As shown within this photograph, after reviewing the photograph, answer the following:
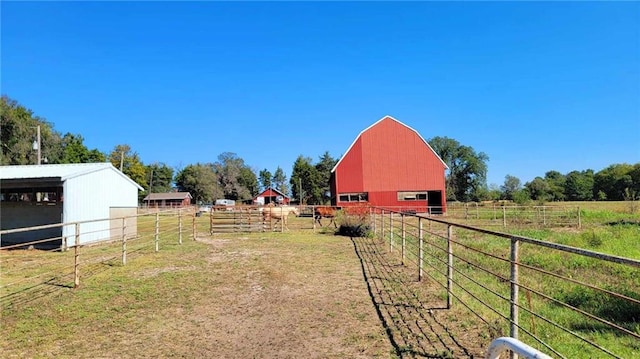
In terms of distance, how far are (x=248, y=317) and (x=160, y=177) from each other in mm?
80102

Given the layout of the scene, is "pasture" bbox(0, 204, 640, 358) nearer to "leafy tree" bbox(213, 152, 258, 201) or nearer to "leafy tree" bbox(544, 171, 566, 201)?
"leafy tree" bbox(213, 152, 258, 201)

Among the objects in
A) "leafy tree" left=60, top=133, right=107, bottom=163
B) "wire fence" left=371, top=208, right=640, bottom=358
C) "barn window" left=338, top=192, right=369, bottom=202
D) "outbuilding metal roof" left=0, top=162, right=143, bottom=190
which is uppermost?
"leafy tree" left=60, top=133, right=107, bottom=163

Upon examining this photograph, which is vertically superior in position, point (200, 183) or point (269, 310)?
point (200, 183)

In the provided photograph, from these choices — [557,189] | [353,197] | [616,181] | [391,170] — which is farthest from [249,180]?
[616,181]

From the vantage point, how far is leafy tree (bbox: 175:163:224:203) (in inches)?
2680

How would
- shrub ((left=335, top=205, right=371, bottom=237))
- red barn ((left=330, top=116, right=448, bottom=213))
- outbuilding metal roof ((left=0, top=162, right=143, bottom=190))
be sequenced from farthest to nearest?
red barn ((left=330, top=116, right=448, bottom=213)) < shrub ((left=335, top=205, right=371, bottom=237)) < outbuilding metal roof ((left=0, top=162, right=143, bottom=190))

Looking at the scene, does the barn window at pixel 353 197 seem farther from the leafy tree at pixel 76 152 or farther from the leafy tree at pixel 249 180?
the leafy tree at pixel 249 180

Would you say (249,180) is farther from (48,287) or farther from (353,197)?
(48,287)

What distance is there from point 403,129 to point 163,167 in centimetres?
6388

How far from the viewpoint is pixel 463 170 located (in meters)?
70.8

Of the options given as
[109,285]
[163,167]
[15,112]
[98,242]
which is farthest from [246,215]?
[163,167]

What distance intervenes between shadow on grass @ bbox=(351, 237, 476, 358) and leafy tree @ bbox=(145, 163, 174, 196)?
246ft

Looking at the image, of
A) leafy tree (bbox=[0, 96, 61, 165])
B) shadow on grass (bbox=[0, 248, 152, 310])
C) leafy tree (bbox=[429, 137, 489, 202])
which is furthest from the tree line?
shadow on grass (bbox=[0, 248, 152, 310])

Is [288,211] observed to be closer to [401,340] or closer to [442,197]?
[442,197]
